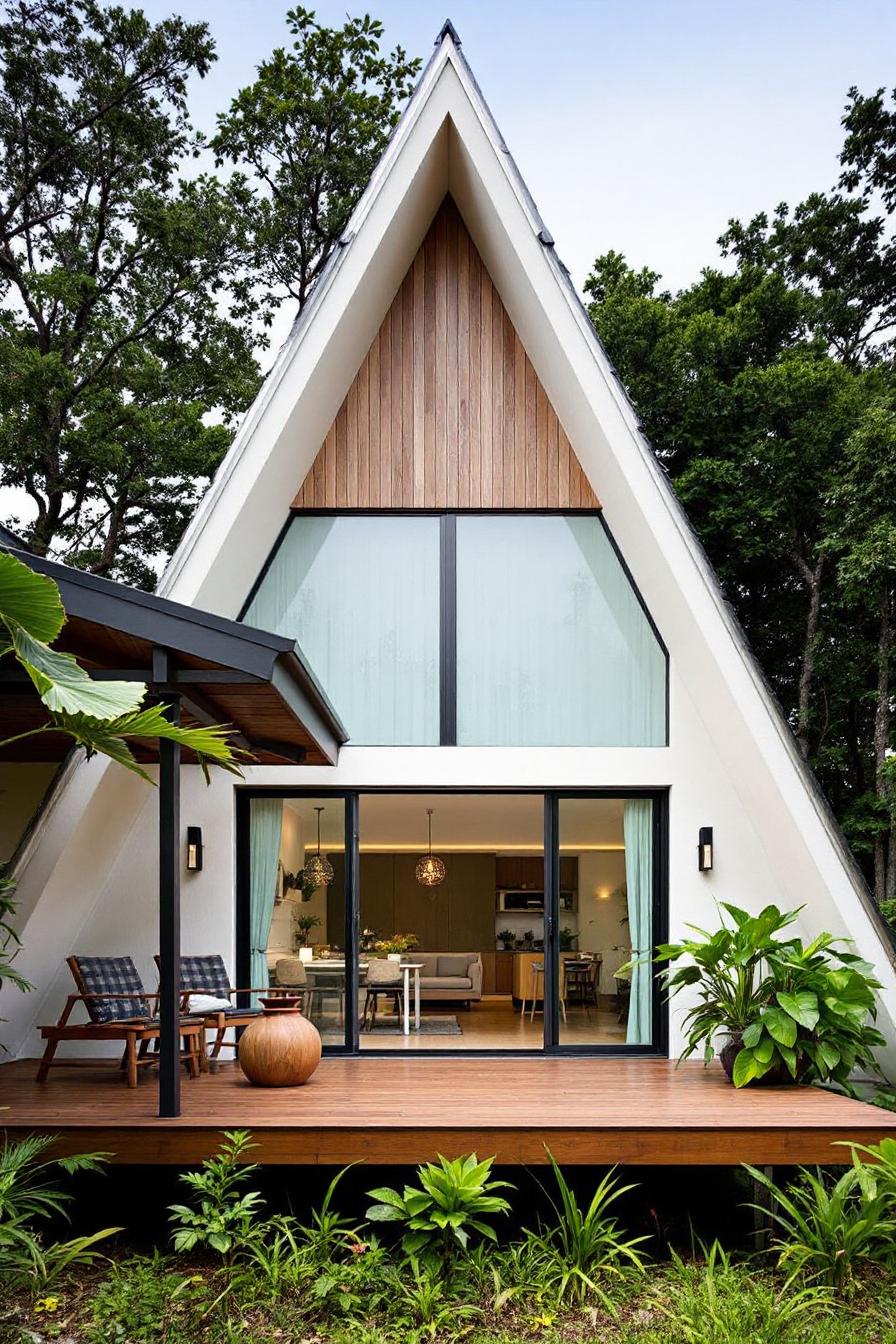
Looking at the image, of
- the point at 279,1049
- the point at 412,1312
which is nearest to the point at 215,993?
the point at 279,1049

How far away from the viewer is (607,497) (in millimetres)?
8867

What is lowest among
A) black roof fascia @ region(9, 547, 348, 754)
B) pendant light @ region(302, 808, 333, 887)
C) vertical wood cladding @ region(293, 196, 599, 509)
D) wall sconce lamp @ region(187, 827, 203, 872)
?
pendant light @ region(302, 808, 333, 887)

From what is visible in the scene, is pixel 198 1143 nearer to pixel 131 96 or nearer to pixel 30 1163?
pixel 30 1163

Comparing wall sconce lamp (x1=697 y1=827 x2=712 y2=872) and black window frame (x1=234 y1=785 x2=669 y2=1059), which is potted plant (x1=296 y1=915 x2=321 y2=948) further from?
wall sconce lamp (x1=697 y1=827 x2=712 y2=872)

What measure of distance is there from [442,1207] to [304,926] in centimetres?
445

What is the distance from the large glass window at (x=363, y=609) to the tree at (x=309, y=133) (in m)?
8.86

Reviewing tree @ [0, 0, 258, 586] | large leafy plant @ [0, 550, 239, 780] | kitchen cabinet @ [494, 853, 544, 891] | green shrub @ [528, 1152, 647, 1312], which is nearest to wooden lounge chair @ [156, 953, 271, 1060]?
green shrub @ [528, 1152, 647, 1312]

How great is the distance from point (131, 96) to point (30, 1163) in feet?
50.5

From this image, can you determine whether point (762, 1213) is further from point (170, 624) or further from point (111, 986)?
point (170, 624)

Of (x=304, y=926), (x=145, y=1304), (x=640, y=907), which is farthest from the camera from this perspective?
(x=304, y=926)

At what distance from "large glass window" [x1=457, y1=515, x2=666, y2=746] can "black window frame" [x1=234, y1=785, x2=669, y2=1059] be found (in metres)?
0.42

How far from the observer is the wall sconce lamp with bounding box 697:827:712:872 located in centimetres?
866

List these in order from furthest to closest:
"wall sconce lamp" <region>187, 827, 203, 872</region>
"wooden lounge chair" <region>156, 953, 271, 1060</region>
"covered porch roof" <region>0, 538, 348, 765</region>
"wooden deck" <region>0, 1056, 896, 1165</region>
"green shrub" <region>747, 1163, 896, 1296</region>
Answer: "wall sconce lamp" <region>187, 827, 203, 872</region>, "wooden lounge chair" <region>156, 953, 271, 1060</region>, "wooden deck" <region>0, 1056, 896, 1165</region>, "covered porch roof" <region>0, 538, 348, 765</region>, "green shrub" <region>747, 1163, 896, 1296</region>

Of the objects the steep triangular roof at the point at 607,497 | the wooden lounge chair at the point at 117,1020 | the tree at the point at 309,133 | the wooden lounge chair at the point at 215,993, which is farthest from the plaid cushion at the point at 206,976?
the tree at the point at 309,133
